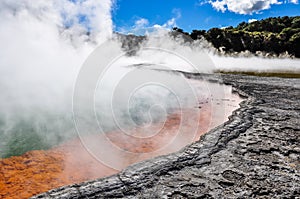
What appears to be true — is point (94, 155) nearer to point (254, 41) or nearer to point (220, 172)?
point (220, 172)

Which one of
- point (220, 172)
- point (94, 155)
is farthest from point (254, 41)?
point (220, 172)

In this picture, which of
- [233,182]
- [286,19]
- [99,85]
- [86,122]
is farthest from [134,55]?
[286,19]

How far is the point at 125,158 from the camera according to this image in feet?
16.9

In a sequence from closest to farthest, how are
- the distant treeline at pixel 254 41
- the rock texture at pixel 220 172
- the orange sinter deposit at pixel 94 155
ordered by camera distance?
the rock texture at pixel 220 172, the orange sinter deposit at pixel 94 155, the distant treeline at pixel 254 41

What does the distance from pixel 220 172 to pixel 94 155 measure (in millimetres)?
2603

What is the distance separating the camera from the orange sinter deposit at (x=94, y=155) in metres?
4.25

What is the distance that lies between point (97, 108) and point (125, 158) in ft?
11.6

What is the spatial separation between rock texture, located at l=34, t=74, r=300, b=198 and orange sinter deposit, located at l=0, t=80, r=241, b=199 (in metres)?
1.15

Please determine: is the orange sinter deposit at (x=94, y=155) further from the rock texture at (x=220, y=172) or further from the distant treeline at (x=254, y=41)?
the distant treeline at (x=254, y=41)

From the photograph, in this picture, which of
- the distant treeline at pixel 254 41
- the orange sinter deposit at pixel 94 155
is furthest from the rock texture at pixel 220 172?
the distant treeline at pixel 254 41

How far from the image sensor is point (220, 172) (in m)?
3.48

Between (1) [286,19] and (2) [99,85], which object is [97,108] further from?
(1) [286,19]

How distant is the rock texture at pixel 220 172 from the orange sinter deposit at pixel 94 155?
1.15 m

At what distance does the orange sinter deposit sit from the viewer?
14.0 feet
